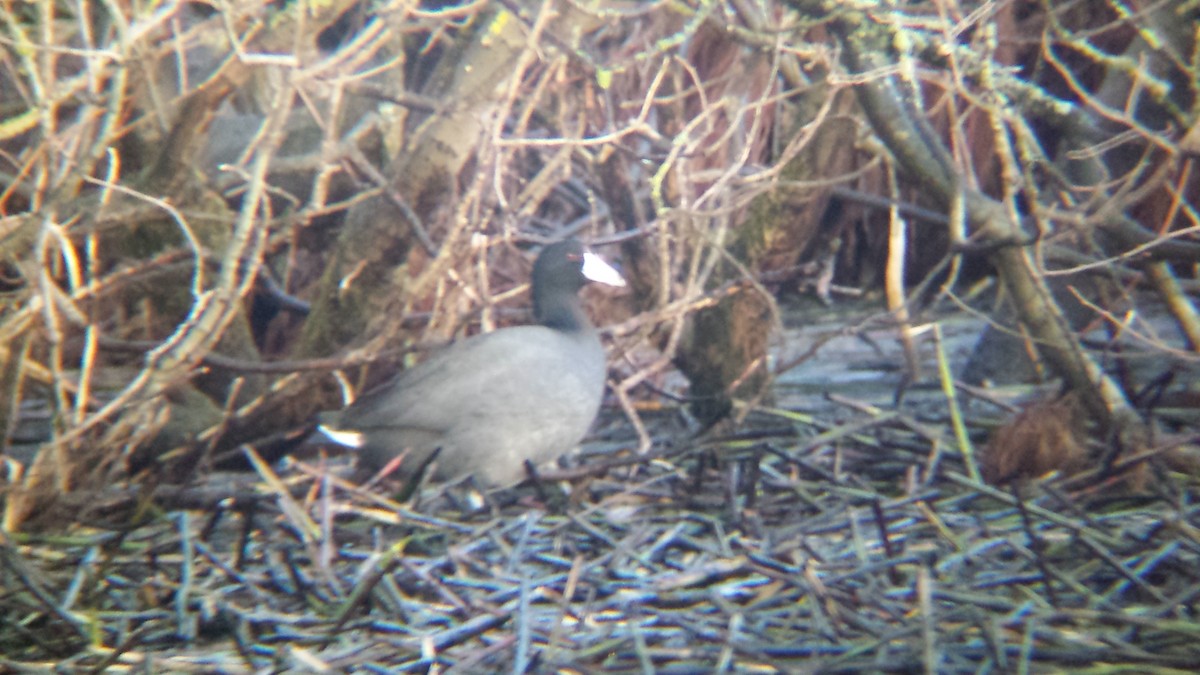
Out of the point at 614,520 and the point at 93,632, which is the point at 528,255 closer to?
the point at 614,520

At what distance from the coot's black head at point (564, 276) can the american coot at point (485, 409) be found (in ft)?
0.73

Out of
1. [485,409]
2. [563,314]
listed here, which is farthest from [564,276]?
[485,409]

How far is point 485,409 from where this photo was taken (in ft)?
12.6

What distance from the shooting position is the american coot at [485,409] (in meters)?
3.84

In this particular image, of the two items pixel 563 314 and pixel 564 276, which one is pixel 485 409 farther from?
pixel 564 276

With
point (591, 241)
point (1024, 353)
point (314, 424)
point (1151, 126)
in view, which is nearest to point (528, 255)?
point (591, 241)

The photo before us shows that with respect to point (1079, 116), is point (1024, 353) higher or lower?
lower

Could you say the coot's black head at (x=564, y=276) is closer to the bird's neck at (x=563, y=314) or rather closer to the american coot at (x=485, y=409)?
the bird's neck at (x=563, y=314)

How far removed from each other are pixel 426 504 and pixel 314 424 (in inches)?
26.7

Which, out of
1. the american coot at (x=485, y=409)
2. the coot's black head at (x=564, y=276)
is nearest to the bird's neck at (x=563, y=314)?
the coot's black head at (x=564, y=276)

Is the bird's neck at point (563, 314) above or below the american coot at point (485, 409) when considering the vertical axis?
above

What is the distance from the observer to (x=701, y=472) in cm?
369

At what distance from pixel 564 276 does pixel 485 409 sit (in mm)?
672

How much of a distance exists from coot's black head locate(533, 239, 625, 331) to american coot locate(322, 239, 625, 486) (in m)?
0.22
